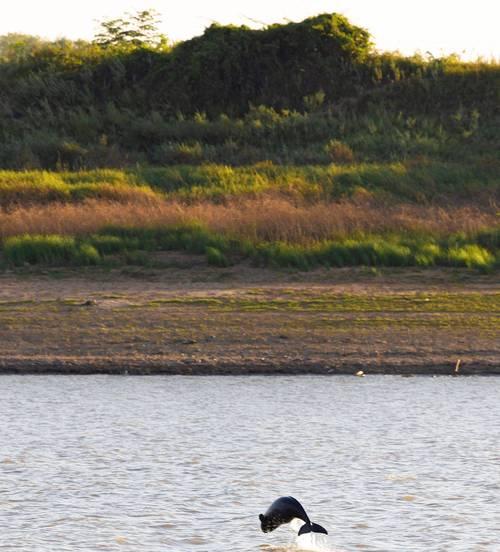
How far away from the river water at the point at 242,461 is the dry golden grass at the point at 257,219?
6439 mm

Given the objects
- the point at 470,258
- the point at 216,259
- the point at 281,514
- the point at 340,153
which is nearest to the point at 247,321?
the point at 216,259

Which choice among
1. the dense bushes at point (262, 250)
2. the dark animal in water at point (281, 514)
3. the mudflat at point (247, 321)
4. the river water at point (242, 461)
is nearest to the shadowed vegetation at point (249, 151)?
the dense bushes at point (262, 250)

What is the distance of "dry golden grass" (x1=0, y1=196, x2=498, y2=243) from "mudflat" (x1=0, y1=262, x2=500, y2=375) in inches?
49.6

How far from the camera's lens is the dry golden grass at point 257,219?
617 inches

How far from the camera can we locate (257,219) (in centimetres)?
1585

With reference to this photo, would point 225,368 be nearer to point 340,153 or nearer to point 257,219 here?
point 257,219

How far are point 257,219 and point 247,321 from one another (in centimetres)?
450

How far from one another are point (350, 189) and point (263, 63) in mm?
9184

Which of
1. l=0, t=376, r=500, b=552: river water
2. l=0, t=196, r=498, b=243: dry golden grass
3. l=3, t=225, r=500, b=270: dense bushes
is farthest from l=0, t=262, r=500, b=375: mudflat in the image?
l=0, t=196, r=498, b=243: dry golden grass

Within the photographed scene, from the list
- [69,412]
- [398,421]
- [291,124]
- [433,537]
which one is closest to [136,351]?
[69,412]

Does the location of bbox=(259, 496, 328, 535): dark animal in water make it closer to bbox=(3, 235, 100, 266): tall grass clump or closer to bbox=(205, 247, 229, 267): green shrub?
bbox=(205, 247, 229, 267): green shrub

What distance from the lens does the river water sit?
541 cm

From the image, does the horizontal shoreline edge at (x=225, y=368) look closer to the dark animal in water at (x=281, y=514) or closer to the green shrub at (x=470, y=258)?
the dark animal in water at (x=281, y=514)

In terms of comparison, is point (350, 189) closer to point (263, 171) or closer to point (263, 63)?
point (263, 171)
